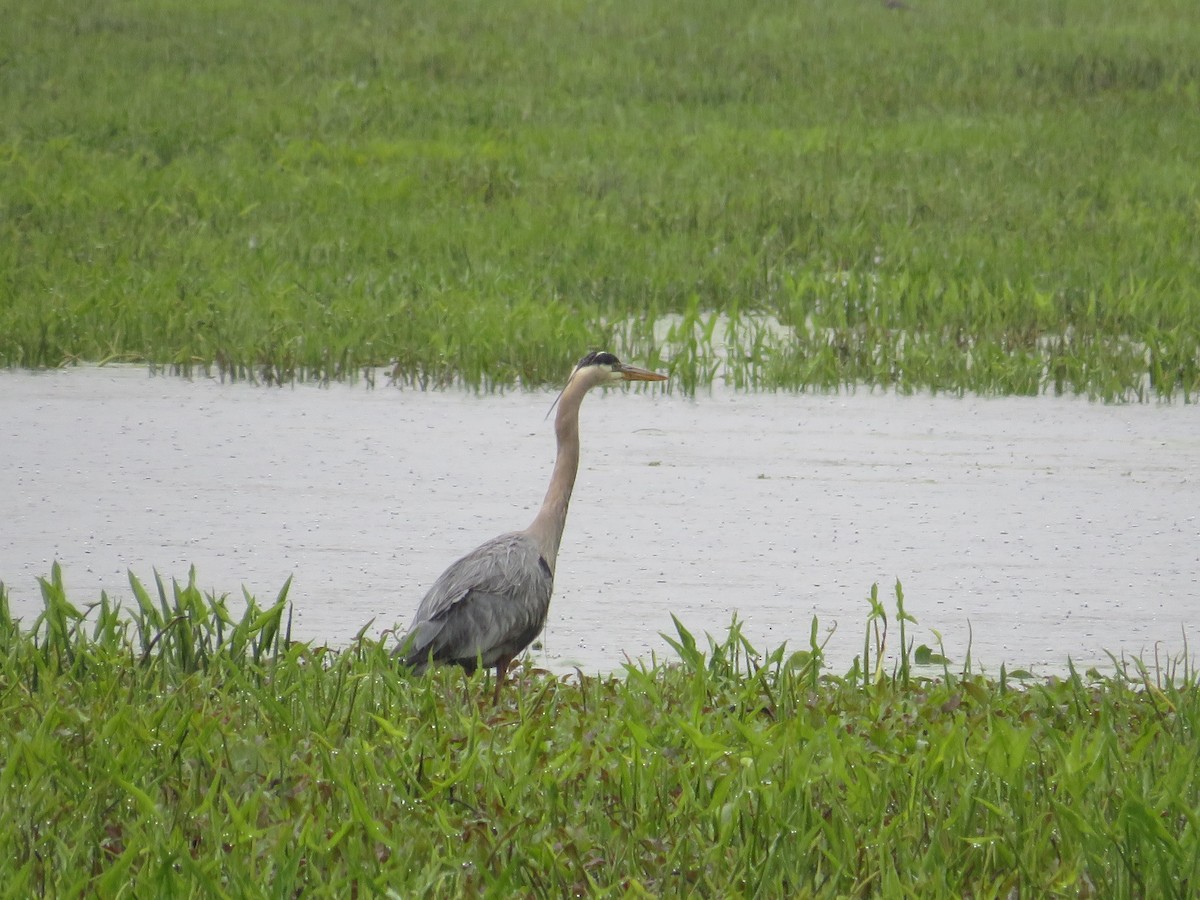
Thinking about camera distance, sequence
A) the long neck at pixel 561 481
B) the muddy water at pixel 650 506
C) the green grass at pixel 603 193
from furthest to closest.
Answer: the green grass at pixel 603 193 < the muddy water at pixel 650 506 < the long neck at pixel 561 481

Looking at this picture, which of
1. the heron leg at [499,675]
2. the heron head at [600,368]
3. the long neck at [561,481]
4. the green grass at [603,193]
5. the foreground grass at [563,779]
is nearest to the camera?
the foreground grass at [563,779]

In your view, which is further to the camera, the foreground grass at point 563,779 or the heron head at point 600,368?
the heron head at point 600,368

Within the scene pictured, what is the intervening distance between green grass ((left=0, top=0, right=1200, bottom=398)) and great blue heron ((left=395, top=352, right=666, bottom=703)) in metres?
3.36

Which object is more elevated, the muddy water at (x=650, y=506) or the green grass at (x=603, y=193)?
the green grass at (x=603, y=193)

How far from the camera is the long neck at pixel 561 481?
15.4ft

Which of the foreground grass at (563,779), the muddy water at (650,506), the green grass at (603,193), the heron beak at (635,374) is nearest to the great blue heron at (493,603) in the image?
the foreground grass at (563,779)

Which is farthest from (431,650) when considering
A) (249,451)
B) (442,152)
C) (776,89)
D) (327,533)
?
(776,89)

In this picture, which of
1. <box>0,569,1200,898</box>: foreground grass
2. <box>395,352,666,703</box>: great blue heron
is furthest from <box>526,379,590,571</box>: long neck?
<box>0,569,1200,898</box>: foreground grass

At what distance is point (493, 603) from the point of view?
4395 mm

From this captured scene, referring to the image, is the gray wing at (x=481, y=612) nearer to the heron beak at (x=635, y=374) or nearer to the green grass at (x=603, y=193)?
the heron beak at (x=635, y=374)

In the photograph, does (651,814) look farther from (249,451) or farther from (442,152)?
(442,152)

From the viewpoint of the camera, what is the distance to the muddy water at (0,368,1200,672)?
Answer: 5.25 metres

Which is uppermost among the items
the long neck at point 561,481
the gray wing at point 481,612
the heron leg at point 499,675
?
the long neck at point 561,481

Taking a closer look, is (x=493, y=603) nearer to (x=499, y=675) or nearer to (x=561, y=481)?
(x=499, y=675)
